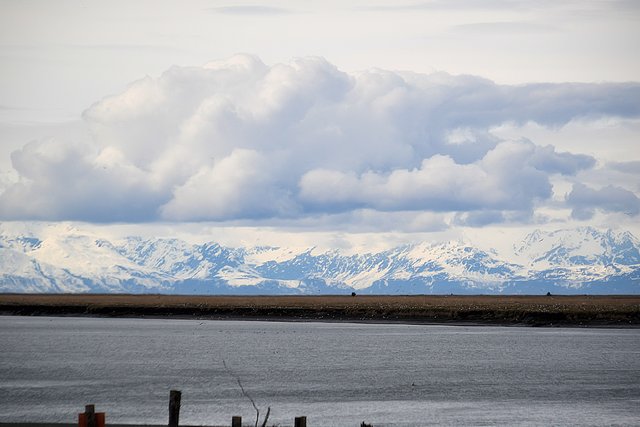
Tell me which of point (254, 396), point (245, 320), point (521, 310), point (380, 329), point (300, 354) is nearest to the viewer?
point (254, 396)

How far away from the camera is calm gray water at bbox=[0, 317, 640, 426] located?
4572 centimetres

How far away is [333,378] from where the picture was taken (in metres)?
61.9

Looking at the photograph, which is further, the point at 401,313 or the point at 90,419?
the point at 401,313

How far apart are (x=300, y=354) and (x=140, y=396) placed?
3037 cm

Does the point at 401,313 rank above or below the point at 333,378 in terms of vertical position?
above

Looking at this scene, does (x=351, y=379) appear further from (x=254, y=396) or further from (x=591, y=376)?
(x=591, y=376)

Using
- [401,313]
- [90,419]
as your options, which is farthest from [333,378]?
[401,313]

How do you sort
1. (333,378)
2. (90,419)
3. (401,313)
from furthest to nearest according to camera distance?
(401,313), (333,378), (90,419)

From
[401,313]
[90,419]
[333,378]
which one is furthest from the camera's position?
[401,313]

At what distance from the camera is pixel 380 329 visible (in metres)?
125

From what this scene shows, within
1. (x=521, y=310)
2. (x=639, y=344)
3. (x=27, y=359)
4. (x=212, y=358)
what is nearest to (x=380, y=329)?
(x=521, y=310)

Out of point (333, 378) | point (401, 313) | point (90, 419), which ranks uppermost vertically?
point (401, 313)

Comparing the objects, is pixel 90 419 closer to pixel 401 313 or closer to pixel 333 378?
pixel 333 378

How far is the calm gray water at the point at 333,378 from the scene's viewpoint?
150ft
